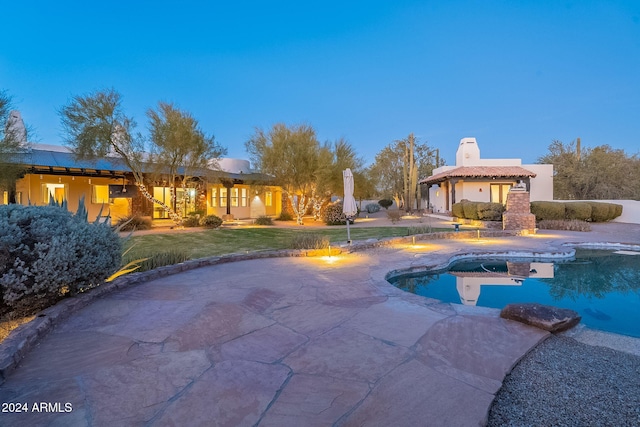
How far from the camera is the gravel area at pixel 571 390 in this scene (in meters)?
1.93

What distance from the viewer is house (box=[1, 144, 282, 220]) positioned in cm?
1525

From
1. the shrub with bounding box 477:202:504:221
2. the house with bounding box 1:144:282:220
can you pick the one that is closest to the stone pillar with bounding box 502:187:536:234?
the shrub with bounding box 477:202:504:221

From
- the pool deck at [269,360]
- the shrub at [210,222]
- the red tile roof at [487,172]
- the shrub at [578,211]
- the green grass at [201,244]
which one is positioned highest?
the red tile roof at [487,172]

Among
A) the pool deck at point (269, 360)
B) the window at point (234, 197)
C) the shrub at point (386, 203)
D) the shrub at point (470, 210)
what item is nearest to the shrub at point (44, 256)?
the pool deck at point (269, 360)

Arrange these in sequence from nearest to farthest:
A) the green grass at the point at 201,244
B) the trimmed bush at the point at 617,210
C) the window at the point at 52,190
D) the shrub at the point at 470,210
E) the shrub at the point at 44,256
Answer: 1. the shrub at the point at 44,256
2. the green grass at the point at 201,244
3. the shrub at the point at 470,210
4. the window at the point at 52,190
5. the trimmed bush at the point at 617,210

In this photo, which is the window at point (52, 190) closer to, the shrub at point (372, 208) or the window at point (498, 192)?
the shrub at point (372, 208)

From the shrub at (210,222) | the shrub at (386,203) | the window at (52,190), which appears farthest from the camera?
the shrub at (386,203)

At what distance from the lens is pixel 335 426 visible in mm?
1806

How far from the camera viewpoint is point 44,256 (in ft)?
11.6

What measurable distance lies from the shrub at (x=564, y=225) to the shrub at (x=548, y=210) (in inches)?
14.0

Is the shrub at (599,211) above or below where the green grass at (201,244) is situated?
above

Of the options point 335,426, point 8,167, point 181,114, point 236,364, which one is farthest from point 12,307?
point 181,114

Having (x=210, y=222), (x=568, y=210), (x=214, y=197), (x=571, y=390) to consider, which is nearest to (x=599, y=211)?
(x=568, y=210)

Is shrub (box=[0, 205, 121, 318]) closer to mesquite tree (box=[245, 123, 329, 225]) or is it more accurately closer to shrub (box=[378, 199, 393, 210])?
mesquite tree (box=[245, 123, 329, 225])
